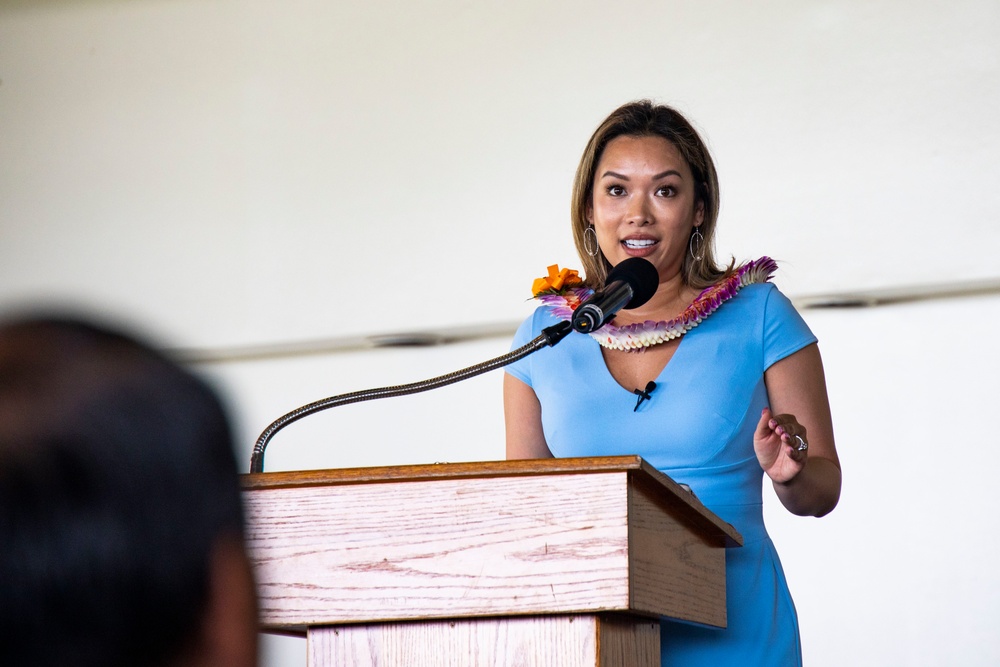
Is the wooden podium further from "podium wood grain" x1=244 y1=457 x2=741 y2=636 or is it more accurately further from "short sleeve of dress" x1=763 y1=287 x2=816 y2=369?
"short sleeve of dress" x1=763 y1=287 x2=816 y2=369

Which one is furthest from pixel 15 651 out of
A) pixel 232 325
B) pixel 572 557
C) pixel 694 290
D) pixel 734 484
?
pixel 232 325

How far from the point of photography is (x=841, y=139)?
11.6ft

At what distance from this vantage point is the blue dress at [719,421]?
1.73 metres

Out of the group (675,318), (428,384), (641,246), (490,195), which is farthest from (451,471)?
(490,195)

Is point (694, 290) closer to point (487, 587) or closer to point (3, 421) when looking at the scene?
point (487, 587)

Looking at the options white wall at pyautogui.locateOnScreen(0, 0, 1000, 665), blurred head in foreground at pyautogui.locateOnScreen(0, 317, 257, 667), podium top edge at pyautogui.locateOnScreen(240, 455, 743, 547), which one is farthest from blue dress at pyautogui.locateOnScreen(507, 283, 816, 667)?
white wall at pyautogui.locateOnScreen(0, 0, 1000, 665)

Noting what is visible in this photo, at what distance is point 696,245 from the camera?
82.0 inches

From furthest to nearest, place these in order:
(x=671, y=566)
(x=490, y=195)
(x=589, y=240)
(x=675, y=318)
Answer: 1. (x=490, y=195)
2. (x=589, y=240)
3. (x=675, y=318)
4. (x=671, y=566)

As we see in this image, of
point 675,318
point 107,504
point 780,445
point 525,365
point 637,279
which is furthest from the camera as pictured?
point 525,365

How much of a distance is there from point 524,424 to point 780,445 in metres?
0.58

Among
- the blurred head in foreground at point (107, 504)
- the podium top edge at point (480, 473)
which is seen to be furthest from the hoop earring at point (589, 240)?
the blurred head in foreground at point (107, 504)

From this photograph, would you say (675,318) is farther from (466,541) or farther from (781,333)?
(466,541)

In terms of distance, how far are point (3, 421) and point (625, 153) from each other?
1.74m

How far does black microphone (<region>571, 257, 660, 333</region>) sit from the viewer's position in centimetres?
153
